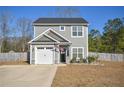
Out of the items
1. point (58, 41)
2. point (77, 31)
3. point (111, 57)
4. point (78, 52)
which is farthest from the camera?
point (111, 57)

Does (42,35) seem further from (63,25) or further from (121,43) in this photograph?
(121,43)

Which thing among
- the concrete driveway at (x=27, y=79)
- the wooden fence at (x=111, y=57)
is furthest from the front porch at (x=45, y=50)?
the wooden fence at (x=111, y=57)

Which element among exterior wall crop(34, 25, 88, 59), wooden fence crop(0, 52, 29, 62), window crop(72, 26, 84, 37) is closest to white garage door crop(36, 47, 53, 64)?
exterior wall crop(34, 25, 88, 59)

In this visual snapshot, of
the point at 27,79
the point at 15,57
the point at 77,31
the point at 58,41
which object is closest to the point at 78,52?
the point at 77,31

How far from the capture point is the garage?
94.0ft

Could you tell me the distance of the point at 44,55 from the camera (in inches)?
1132

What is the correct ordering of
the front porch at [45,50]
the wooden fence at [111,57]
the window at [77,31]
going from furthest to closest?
1. the wooden fence at [111,57]
2. the window at [77,31]
3. the front porch at [45,50]

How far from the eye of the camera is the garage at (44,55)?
28.7 m

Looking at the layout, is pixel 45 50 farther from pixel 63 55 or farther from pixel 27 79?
pixel 27 79

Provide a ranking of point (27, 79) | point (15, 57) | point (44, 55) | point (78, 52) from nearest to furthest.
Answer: point (27, 79) → point (44, 55) → point (78, 52) → point (15, 57)

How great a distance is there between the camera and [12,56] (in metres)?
35.2

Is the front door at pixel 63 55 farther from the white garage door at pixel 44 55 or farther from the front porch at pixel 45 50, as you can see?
the white garage door at pixel 44 55

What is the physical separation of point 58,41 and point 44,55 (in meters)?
2.21

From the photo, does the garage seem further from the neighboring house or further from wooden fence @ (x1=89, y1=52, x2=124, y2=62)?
wooden fence @ (x1=89, y1=52, x2=124, y2=62)
